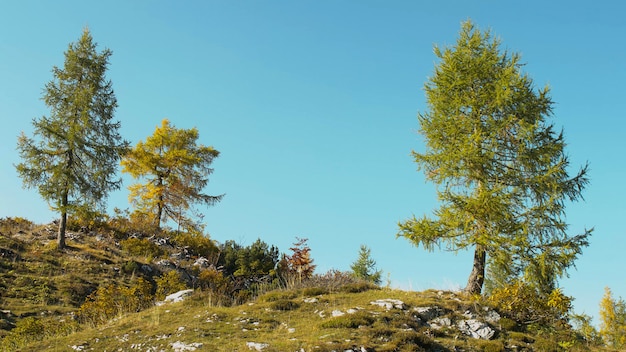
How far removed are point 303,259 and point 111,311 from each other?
861 centimetres

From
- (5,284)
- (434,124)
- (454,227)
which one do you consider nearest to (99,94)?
(5,284)

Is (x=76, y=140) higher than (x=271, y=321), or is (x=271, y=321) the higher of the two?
(x=76, y=140)

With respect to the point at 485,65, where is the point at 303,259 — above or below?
below

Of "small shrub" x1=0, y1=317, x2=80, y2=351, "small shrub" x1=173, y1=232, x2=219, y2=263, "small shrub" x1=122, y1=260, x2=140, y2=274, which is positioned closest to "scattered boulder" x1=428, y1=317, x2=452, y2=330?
"small shrub" x1=0, y1=317, x2=80, y2=351

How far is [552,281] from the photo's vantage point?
16.8m

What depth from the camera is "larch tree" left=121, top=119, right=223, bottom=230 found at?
36969mm

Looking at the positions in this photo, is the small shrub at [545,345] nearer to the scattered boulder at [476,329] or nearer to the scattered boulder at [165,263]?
the scattered boulder at [476,329]

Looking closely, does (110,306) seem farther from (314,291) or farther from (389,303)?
(389,303)

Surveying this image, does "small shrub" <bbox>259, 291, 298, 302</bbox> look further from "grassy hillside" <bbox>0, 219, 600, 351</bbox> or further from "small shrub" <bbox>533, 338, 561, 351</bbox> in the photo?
"small shrub" <bbox>533, 338, 561, 351</bbox>

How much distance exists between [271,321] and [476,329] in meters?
5.88

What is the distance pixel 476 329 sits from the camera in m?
13.6

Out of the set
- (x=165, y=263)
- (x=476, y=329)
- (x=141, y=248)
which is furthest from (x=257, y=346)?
(x=141, y=248)

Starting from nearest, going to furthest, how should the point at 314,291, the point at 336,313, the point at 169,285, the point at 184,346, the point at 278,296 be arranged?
the point at 184,346, the point at 336,313, the point at 278,296, the point at 314,291, the point at 169,285

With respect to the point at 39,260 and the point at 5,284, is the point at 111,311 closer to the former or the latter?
the point at 5,284
